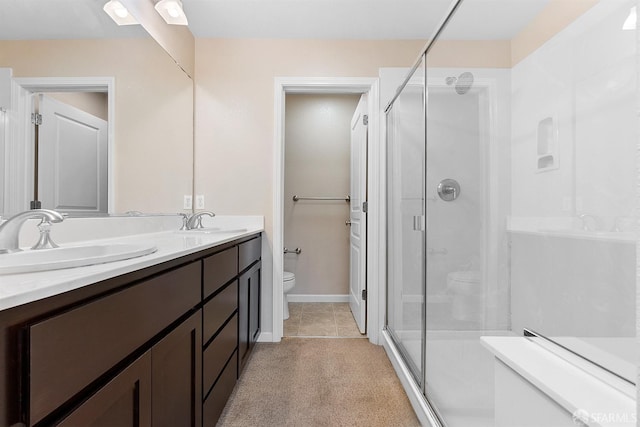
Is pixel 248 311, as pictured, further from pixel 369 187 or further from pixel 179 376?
pixel 369 187

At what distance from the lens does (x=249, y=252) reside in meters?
1.90

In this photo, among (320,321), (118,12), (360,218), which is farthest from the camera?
(320,321)

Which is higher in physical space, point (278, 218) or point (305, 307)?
point (278, 218)

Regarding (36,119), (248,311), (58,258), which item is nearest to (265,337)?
(248,311)

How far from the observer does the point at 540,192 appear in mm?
980

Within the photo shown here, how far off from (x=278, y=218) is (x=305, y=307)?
1.27 m

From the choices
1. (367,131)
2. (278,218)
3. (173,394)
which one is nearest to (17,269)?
(173,394)

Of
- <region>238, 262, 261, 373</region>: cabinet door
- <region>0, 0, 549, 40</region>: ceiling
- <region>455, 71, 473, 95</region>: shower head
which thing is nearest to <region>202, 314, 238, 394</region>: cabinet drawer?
<region>238, 262, 261, 373</region>: cabinet door

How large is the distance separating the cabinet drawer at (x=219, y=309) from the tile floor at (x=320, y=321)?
1.03 m

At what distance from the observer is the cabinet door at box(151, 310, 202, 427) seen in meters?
0.81

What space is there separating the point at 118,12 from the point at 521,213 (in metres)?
2.01

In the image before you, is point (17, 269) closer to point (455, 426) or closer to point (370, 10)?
point (455, 426)

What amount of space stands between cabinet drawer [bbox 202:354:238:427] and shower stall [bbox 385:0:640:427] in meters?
0.90

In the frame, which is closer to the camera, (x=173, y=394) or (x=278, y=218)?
(x=173, y=394)
